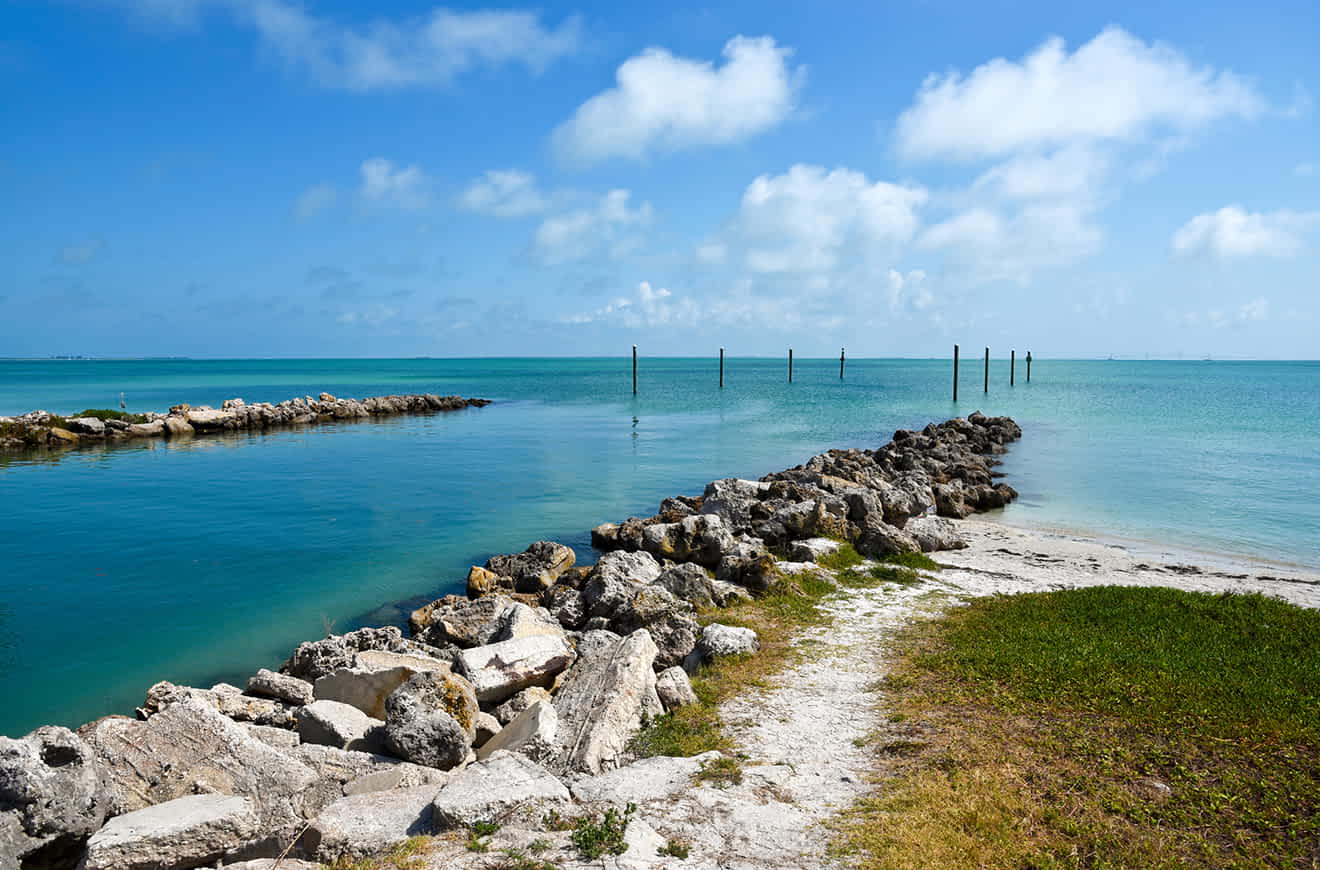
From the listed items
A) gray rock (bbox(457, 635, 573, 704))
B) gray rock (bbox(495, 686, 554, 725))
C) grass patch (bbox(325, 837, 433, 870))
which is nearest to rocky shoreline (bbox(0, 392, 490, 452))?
gray rock (bbox(457, 635, 573, 704))

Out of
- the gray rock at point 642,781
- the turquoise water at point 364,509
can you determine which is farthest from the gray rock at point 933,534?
the gray rock at point 642,781

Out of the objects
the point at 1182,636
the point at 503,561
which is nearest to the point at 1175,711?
the point at 1182,636

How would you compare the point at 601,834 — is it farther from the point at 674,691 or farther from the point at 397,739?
the point at 674,691

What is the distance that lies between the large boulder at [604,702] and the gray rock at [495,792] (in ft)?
2.22

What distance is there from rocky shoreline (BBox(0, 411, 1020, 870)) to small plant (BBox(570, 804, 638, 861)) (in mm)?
304

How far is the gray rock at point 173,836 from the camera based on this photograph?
5.36 meters

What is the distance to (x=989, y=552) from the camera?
1652 centimetres

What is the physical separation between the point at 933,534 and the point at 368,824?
43.9 ft

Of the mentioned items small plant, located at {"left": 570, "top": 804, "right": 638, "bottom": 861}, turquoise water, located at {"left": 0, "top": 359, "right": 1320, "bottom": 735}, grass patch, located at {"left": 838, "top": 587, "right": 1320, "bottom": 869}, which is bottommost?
turquoise water, located at {"left": 0, "top": 359, "right": 1320, "bottom": 735}

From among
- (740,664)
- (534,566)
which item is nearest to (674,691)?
(740,664)

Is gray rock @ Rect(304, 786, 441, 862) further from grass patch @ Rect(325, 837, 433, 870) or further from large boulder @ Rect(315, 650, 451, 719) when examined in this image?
large boulder @ Rect(315, 650, 451, 719)

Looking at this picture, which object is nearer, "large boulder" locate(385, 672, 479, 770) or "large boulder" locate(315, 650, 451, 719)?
"large boulder" locate(385, 672, 479, 770)

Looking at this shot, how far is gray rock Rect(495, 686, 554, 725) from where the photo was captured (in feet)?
27.9

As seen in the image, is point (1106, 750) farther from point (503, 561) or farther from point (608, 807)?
point (503, 561)
